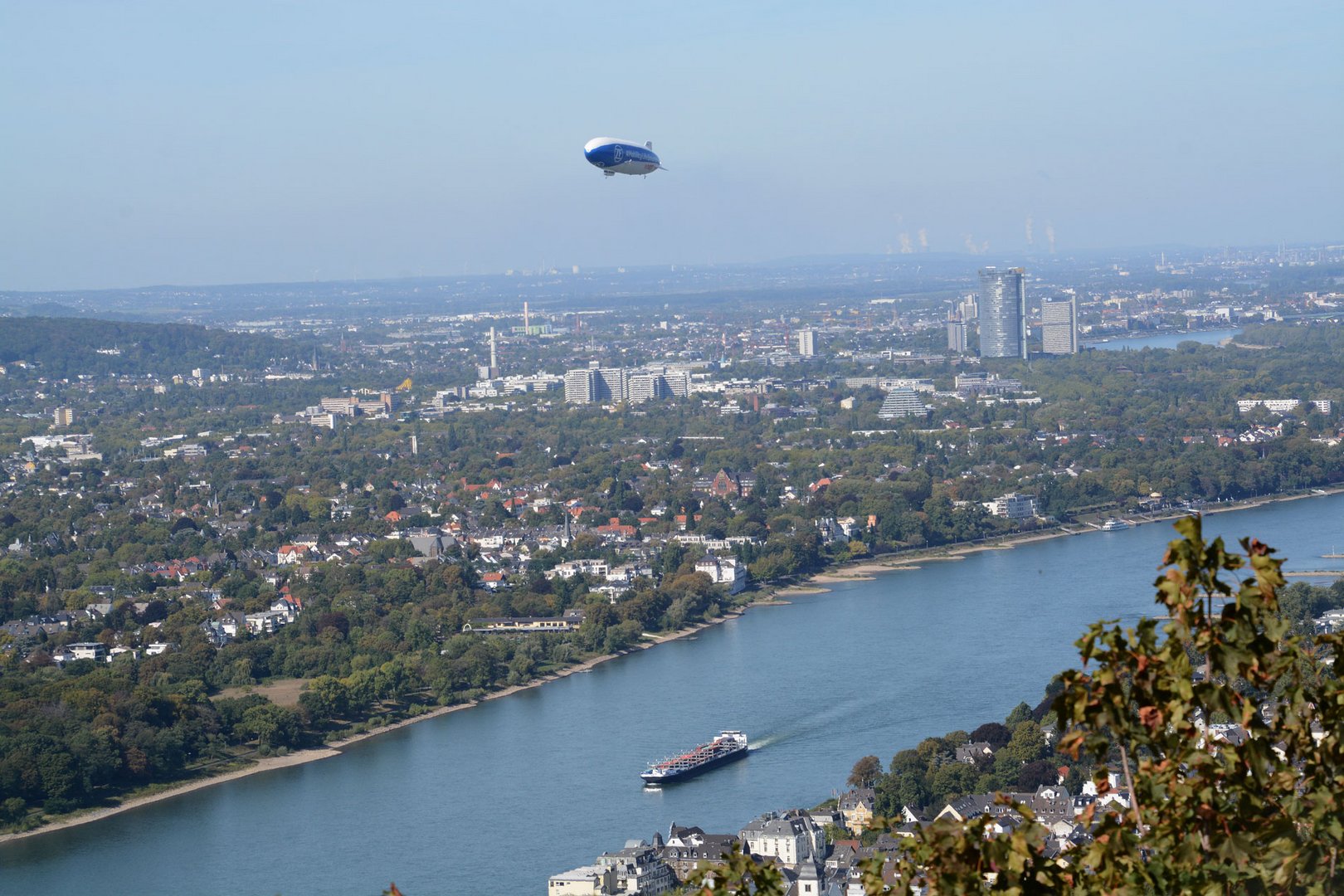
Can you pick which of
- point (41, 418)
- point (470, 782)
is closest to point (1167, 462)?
point (470, 782)

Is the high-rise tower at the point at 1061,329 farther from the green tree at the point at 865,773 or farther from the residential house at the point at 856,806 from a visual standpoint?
the residential house at the point at 856,806

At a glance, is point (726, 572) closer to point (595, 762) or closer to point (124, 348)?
point (595, 762)

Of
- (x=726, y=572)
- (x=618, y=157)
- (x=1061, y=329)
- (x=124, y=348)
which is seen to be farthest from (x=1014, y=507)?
(x=124, y=348)

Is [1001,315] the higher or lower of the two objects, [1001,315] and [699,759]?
the higher

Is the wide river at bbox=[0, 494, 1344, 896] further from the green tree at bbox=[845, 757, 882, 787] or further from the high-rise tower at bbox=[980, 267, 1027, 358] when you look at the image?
the high-rise tower at bbox=[980, 267, 1027, 358]

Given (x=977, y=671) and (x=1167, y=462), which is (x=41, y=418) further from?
(x=977, y=671)
